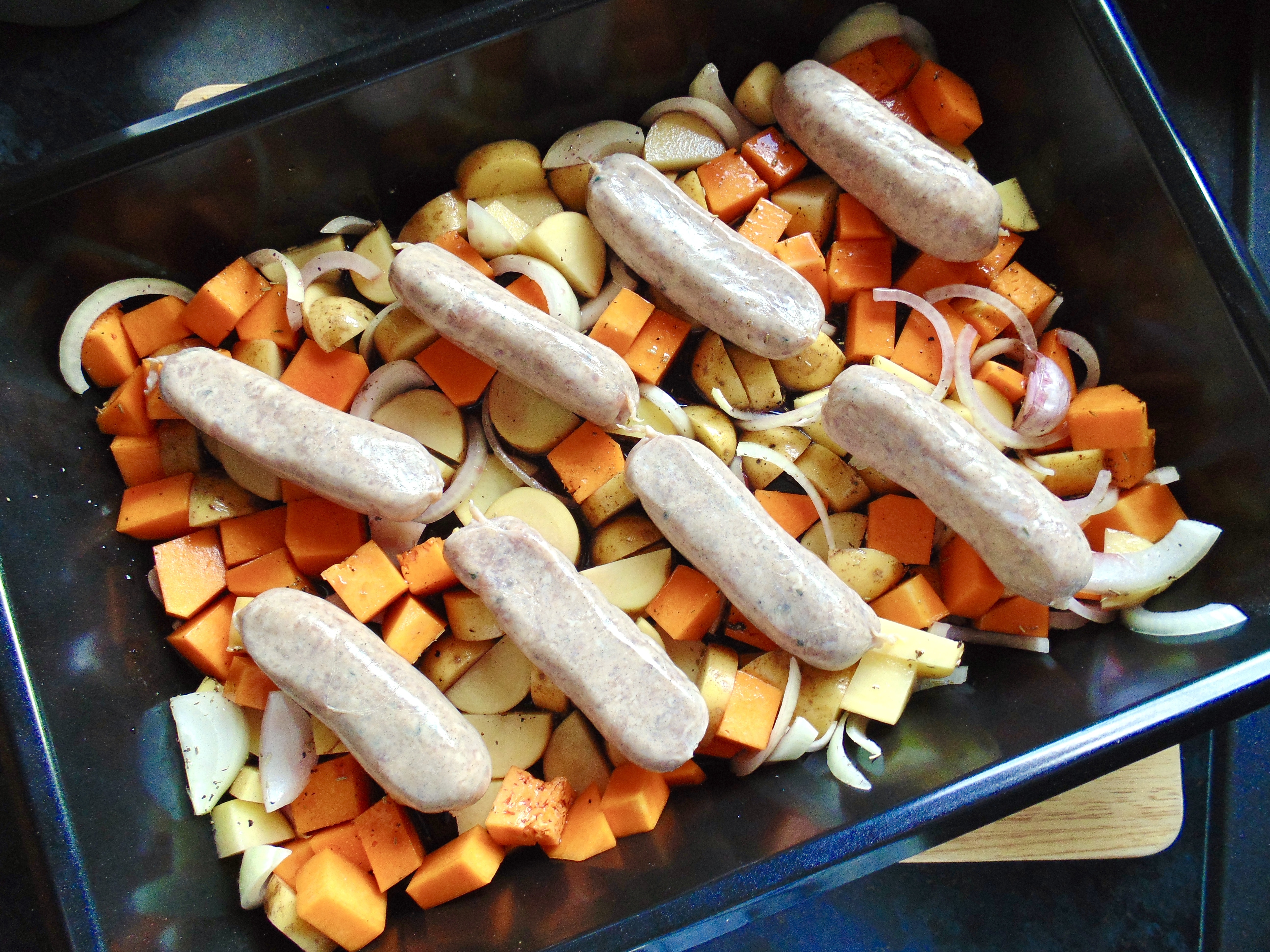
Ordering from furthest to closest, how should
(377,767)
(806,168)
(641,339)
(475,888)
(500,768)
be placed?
(806,168) < (641,339) < (500,768) < (475,888) < (377,767)

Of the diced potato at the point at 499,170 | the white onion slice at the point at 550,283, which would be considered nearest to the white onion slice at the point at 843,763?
the white onion slice at the point at 550,283

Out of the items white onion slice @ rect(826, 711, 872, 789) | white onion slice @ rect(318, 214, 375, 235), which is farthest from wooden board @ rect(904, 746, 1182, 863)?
white onion slice @ rect(318, 214, 375, 235)

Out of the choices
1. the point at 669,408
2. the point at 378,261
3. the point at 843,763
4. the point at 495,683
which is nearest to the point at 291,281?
the point at 378,261

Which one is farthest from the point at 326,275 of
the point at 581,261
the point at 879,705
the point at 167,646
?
the point at 879,705

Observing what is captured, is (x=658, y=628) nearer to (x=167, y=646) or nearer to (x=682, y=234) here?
(x=682, y=234)

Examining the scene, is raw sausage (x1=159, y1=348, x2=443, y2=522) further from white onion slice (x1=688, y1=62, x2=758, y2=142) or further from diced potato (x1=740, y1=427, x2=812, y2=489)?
white onion slice (x1=688, y1=62, x2=758, y2=142)

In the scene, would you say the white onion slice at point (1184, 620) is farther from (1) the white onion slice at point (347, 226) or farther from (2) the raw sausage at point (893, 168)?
(1) the white onion slice at point (347, 226)

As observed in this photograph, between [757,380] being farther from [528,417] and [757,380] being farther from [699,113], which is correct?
[699,113]
